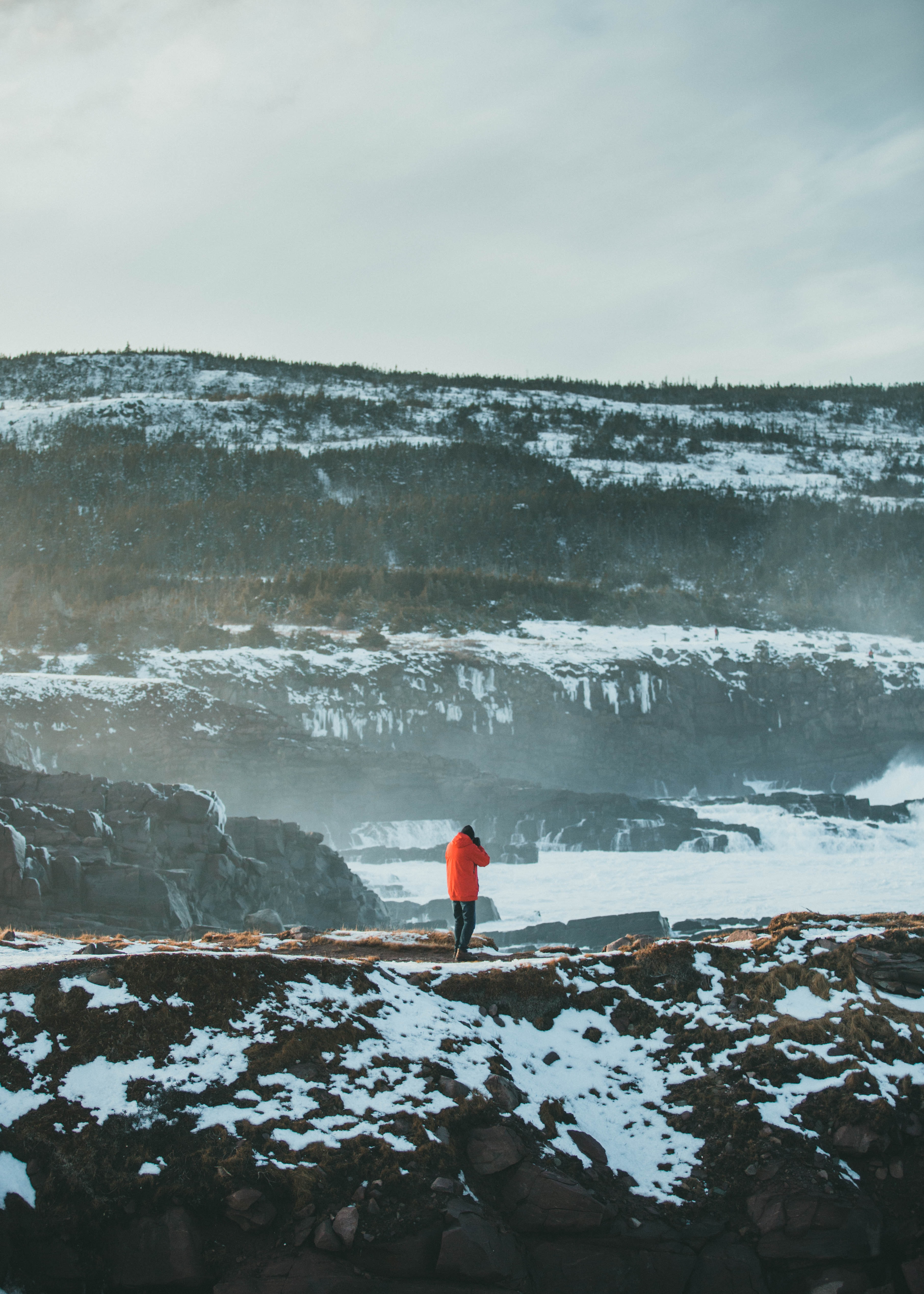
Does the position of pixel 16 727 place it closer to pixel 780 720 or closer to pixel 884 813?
pixel 884 813

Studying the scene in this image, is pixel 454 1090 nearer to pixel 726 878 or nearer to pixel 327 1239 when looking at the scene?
pixel 327 1239

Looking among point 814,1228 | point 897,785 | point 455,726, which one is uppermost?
point 814,1228

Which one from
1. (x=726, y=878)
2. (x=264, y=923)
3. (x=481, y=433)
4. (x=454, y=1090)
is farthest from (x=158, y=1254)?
(x=481, y=433)

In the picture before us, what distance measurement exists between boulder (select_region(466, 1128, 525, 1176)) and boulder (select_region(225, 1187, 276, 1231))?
7.69ft

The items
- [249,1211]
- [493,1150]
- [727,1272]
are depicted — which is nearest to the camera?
[249,1211]

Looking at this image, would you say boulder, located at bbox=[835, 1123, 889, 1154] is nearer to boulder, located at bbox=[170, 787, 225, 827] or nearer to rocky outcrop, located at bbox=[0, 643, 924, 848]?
boulder, located at bbox=[170, 787, 225, 827]

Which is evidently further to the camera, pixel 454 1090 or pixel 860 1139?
pixel 454 1090

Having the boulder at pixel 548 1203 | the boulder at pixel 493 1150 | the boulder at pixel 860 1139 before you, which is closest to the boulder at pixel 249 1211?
the boulder at pixel 493 1150

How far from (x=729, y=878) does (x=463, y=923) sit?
52315mm

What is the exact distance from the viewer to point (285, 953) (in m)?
16.4

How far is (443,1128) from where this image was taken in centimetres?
1192

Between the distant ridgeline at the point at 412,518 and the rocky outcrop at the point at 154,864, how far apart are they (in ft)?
188

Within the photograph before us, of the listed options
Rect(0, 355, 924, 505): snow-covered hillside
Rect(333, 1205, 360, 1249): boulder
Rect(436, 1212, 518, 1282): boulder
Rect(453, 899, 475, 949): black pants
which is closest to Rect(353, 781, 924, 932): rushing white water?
Rect(453, 899, 475, 949): black pants

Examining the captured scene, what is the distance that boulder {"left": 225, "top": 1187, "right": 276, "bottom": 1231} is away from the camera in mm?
10656
